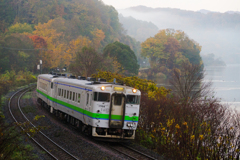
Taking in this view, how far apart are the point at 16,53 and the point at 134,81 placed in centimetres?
4226

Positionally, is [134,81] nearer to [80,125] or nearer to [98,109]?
[80,125]

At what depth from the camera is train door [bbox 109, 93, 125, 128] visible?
14.3 m

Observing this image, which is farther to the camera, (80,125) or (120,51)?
(120,51)

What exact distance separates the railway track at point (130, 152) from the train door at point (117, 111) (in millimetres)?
1042

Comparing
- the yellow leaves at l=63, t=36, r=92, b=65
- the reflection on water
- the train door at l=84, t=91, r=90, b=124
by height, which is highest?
the yellow leaves at l=63, t=36, r=92, b=65

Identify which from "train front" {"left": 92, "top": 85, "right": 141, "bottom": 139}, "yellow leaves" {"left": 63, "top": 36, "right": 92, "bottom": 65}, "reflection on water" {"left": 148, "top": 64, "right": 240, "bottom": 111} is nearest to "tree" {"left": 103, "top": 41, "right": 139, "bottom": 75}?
"reflection on water" {"left": 148, "top": 64, "right": 240, "bottom": 111}

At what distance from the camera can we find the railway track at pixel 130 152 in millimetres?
12595

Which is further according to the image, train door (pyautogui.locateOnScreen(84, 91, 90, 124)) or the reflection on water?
the reflection on water

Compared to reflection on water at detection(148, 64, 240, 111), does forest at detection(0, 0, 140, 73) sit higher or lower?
higher

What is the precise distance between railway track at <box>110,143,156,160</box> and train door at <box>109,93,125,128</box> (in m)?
1.04

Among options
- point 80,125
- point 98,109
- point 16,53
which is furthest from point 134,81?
point 16,53

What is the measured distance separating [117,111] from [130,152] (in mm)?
2070

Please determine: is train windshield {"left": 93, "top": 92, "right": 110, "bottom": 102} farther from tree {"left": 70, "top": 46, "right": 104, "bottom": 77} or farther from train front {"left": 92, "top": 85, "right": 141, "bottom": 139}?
tree {"left": 70, "top": 46, "right": 104, "bottom": 77}

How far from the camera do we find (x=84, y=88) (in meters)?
15.6
